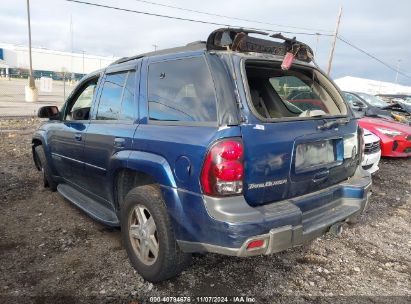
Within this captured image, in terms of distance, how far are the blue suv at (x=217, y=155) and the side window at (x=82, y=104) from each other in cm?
28

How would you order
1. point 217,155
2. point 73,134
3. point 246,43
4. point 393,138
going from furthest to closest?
point 393,138 → point 73,134 → point 246,43 → point 217,155

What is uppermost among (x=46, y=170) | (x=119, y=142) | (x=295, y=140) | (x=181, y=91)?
(x=181, y=91)

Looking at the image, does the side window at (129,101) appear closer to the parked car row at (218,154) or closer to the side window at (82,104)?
the parked car row at (218,154)

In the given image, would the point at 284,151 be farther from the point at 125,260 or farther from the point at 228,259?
the point at 125,260

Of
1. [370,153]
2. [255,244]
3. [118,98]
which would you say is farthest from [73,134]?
[370,153]

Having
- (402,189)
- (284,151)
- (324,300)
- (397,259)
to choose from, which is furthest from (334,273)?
(402,189)

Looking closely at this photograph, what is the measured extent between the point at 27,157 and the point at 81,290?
17.7ft

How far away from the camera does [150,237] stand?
2.89m

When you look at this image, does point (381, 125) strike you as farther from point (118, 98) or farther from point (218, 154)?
point (218, 154)

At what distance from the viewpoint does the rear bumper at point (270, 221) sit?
90.4 inches

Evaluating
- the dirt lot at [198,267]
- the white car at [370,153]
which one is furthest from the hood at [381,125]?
the dirt lot at [198,267]

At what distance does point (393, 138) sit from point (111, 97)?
624 centimetres

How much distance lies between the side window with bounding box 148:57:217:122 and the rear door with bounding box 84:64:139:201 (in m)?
0.25

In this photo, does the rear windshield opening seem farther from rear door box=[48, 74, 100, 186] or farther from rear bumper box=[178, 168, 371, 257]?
rear door box=[48, 74, 100, 186]
